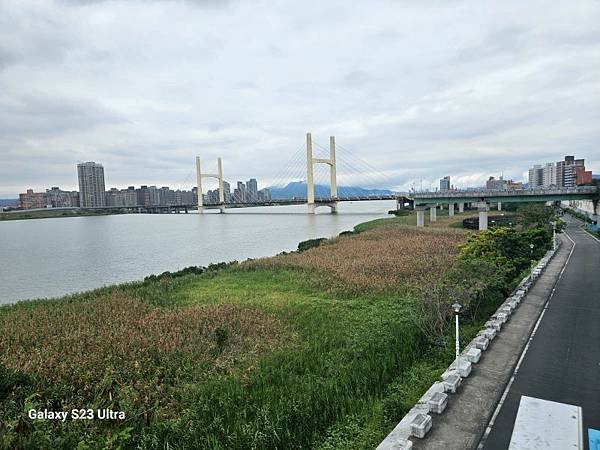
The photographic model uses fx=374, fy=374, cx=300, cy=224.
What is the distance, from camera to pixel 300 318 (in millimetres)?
16156

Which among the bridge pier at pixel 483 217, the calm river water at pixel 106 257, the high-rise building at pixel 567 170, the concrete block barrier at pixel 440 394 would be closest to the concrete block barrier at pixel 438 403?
the concrete block barrier at pixel 440 394

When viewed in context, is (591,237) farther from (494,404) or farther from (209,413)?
(209,413)

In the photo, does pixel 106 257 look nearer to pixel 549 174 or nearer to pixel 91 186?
pixel 91 186

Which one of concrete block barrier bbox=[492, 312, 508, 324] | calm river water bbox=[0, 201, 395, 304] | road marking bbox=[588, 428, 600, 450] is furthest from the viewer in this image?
calm river water bbox=[0, 201, 395, 304]

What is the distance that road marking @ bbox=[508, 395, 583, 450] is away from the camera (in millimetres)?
7527

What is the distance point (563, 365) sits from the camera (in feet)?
35.7

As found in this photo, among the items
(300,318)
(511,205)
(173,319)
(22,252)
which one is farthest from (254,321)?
(511,205)

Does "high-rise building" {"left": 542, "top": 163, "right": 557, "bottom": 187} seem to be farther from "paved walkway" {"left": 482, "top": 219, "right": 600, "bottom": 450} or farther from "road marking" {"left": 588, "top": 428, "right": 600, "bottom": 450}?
"road marking" {"left": 588, "top": 428, "right": 600, "bottom": 450}

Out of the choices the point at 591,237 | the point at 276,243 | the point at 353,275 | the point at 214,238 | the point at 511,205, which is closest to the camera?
the point at 353,275

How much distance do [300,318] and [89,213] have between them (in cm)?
15132

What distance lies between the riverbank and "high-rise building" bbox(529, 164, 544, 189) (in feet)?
570

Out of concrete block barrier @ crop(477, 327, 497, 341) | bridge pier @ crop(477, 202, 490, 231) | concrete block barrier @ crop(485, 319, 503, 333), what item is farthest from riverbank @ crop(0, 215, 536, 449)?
bridge pier @ crop(477, 202, 490, 231)

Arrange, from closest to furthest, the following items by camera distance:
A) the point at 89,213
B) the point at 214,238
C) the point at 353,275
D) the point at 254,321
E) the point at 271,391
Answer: the point at 271,391, the point at 254,321, the point at 353,275, the point at 214,238, the point at 89,213

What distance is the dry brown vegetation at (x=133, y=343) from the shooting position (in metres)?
10.8
